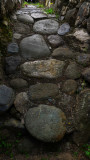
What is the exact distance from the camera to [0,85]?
83.4 inches

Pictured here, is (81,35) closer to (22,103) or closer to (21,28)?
(21,28)

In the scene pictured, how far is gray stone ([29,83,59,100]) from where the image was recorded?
211 centimetres

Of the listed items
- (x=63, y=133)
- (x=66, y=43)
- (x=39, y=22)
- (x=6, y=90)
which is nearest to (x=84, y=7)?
(x=66, y=43)

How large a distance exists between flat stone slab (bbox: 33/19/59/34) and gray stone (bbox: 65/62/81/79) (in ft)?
3.45

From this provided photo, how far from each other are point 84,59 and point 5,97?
1426 millimetres

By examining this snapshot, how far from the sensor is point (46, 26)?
10.6 ft

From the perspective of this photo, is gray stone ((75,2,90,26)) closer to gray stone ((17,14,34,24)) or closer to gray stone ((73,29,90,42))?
gray stone ((73,29,90,42))

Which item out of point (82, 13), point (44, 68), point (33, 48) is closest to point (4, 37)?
point (33, 48)

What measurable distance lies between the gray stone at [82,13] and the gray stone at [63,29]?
0.21m

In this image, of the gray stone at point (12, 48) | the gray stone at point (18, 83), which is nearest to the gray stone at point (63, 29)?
the gray stone at point (12, 48)

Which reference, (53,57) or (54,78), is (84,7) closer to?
(53,57)

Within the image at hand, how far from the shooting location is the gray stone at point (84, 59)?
243 cm

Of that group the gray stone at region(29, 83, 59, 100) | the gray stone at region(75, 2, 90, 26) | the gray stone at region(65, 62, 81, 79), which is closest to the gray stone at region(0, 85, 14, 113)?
the gray stone at region(29, 83, 59, 100)

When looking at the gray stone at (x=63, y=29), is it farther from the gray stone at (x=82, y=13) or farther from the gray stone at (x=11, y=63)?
the gray stone at (x=11, y=63)
